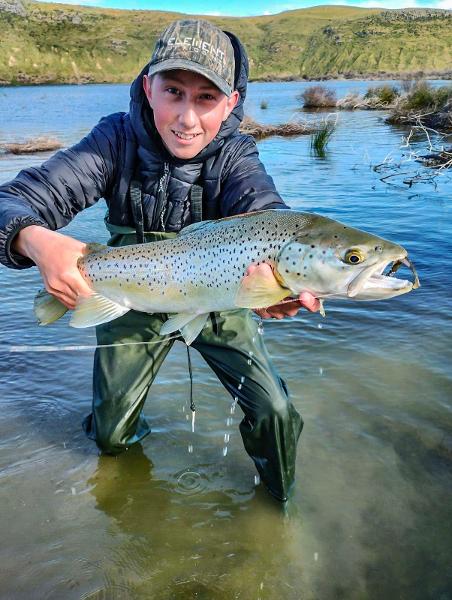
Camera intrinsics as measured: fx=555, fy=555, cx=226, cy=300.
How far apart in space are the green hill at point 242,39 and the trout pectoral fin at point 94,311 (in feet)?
391

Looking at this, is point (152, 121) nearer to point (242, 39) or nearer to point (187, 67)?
point (187, 67)

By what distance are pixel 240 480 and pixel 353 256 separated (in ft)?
6.45

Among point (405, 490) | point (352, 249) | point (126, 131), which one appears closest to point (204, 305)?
point (352, 249)

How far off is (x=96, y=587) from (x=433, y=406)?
3.07m

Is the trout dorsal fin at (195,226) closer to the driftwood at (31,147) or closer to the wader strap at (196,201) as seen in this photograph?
the wader strap at (196,201)

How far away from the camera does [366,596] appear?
297 centimetres

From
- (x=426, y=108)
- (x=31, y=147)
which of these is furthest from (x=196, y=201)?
(x=426, y=108)

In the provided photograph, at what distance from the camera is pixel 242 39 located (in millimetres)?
153375

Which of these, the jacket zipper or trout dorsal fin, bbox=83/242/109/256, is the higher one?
the jacket zipper

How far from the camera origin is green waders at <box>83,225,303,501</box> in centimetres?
339

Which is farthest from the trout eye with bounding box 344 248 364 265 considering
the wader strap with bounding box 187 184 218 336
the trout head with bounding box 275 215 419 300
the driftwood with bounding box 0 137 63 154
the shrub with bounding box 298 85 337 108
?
Result: the shrub with bounding box 298 85 337 108

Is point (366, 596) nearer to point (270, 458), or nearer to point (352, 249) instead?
point (270, 458)

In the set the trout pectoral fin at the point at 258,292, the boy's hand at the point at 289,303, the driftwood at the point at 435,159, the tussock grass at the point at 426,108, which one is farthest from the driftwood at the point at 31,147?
the trout pectoral fin at the point at 258,292

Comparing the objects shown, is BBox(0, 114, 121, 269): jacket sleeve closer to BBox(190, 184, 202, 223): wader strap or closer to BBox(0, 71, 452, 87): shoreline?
BBox(190, 184, 202, 223): wader strap
